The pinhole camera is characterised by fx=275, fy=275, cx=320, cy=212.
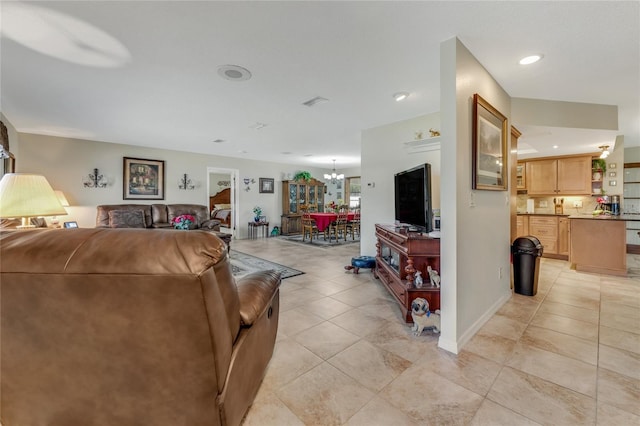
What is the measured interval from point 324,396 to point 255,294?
74 cm

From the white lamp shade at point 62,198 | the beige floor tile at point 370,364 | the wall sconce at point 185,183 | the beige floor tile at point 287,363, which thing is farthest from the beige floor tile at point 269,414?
the wall sconce at point 185,183

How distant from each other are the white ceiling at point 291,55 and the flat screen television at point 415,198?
36.7 inches

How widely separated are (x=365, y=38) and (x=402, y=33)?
0.27 metres

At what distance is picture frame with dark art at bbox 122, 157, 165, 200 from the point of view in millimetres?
6035

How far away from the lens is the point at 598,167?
17.5 feet

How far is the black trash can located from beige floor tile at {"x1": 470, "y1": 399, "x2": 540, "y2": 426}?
2227mm

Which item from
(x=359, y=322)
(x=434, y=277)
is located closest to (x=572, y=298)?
(x=434, y=277)

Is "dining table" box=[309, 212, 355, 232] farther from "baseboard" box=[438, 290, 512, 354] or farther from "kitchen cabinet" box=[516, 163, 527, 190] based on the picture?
"baseboard" box=[438, 290, 512, 354]

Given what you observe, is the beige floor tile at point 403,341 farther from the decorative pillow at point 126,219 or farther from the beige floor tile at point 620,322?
the decorative pillow at point 126,219

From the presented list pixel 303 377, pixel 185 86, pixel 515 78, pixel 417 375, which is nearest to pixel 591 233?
pixel 515 78

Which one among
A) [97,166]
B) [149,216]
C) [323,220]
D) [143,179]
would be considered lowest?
[323,220]

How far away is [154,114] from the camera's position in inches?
153

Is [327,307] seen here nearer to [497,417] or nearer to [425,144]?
[497,417]

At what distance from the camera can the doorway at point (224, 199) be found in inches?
313
